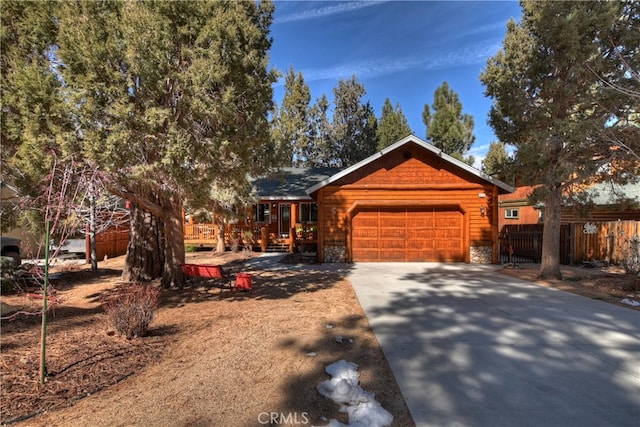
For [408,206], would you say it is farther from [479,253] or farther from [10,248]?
[10,248]

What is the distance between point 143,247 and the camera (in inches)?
366

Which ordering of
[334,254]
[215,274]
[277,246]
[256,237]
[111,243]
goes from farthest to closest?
Result: [277,246] → [256,237] → [111,243] → [334,254] → [215,274]

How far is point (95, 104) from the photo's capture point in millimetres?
5215

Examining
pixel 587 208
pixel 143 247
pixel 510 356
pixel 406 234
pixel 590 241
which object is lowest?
pixel 510 356

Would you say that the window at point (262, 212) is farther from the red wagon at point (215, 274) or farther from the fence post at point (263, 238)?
the red wagon at point (215, 274)

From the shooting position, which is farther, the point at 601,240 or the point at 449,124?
the point at 449,124

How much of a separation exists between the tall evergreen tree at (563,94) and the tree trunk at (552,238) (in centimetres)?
3

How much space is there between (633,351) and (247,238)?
47.2ft

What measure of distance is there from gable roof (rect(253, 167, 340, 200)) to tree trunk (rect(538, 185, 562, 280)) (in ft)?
29.6

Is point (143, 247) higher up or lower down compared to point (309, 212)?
lower down

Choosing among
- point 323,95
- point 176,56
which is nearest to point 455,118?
point 323,95

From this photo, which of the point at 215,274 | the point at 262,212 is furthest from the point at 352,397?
the point at 262,212

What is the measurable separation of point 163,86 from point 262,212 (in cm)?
1316

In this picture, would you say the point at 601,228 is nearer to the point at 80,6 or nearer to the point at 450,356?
the point at 450,356
